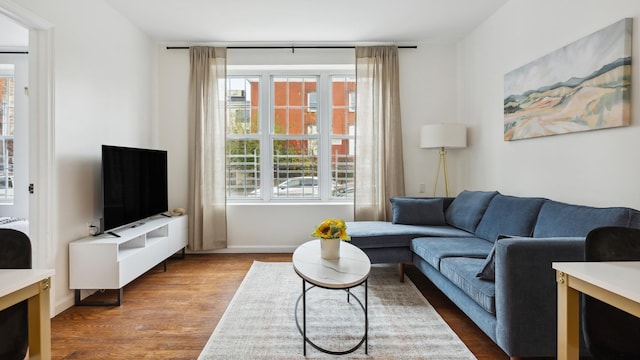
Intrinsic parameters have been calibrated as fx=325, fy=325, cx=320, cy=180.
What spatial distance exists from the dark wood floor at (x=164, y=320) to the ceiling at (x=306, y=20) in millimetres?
2718

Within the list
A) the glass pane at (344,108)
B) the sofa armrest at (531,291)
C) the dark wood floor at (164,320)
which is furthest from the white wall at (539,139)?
the glass pane at (344,108)

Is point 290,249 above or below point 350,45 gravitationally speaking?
below

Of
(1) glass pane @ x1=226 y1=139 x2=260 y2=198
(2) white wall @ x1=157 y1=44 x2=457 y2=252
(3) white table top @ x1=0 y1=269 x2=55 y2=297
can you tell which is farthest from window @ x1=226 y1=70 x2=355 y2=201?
(3) white table top @ x1=0 y1=269 x2=55 y2=297

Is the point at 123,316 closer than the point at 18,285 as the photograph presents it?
No

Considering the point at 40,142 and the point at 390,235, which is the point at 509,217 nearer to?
the point at 390,235

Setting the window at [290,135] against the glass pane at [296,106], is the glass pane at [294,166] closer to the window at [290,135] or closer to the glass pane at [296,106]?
the window at [290,135]

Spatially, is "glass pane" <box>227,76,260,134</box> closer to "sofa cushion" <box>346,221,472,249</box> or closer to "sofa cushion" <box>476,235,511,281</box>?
"sofa cushion" <box>346,221,472,249</box>

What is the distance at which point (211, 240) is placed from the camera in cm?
408

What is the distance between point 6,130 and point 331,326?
4.69 meters

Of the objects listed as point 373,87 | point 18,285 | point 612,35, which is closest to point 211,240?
point 373,87

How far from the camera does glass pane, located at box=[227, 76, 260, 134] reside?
434 centimetres

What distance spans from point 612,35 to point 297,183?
10.9ft

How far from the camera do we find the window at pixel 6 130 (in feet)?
13.2

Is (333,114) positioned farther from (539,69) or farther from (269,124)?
(539,69)
